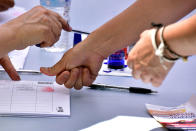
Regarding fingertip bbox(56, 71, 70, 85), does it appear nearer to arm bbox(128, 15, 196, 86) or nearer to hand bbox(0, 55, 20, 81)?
hand bbox(0, 55, 20, 81)

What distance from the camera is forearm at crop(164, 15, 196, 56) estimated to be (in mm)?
838

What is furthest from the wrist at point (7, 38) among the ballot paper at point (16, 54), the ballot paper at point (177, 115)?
the ballot paper at point (177, 115)

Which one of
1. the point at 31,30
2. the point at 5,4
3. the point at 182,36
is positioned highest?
the point at 5,4

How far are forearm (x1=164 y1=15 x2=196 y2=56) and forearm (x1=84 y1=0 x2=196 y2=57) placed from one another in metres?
0.38

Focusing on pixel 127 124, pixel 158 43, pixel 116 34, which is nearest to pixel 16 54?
pixel 116 34

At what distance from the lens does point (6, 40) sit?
109 centimetres

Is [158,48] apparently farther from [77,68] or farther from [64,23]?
[64,23]

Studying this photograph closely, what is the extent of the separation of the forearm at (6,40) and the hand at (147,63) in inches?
16.7

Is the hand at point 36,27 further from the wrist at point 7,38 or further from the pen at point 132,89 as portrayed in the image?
the pen at point 132,89

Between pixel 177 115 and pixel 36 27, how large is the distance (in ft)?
1.87

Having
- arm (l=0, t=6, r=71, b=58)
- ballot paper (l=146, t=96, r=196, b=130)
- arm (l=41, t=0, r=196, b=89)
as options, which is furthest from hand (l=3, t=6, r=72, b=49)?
ballot paper (l=146, t=96, r=196, b=130)

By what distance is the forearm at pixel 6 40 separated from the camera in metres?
1.09

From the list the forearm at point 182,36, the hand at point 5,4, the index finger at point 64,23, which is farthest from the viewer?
the hand at point 5,4

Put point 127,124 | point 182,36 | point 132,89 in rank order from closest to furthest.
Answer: point 182,36 → point 127,124 → point 132,89
